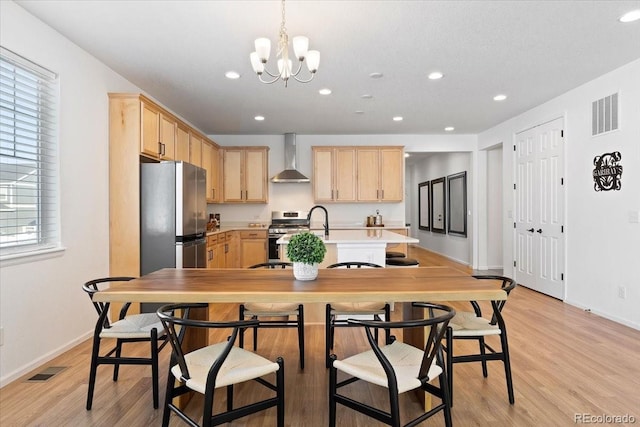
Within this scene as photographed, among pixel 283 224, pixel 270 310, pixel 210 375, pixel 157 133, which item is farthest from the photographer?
pixel 283 224

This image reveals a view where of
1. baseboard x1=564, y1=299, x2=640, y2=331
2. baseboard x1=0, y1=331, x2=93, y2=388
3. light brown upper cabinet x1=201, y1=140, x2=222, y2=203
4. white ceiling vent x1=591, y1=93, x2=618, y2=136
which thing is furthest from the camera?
light brown upper cabinet x1=201, y1=140, x2=222, y2=203

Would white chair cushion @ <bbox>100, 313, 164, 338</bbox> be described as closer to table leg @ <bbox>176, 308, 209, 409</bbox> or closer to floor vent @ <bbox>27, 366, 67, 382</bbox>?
table leg @ <bbox>176, 308, 209, 409</bbox>

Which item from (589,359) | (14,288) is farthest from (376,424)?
(14,288)

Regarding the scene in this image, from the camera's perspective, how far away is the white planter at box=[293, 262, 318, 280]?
2207 millimetres

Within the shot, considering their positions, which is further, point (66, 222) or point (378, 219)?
point (378, 219)

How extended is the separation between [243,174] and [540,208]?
15.7ft

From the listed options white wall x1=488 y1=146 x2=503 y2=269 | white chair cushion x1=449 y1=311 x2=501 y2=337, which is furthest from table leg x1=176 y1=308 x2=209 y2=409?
white wall x1=488 y1=146 x2=503 y2=269

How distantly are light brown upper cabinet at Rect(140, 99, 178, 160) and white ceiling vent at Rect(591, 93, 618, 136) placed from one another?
4892 mm

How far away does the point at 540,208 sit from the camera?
531 cm

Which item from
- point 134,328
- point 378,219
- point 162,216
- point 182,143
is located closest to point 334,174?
point 378,219

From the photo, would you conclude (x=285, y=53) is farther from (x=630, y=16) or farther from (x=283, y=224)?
(x=283, y=224)

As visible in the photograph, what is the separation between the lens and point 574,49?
346 cm

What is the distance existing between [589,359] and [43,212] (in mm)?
4470

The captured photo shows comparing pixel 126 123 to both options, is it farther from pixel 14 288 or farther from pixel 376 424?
pixel 376 424
